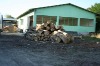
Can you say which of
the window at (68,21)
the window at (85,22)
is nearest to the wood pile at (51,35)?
the window at (68,21)

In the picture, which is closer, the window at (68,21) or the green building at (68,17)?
the green building at (68,17)

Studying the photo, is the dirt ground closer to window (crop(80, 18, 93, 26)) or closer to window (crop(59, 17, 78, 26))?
window (crop(59, 17, 78, 26))

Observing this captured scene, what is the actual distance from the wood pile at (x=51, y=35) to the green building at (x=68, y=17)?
409 inches

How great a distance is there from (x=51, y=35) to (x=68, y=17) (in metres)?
14.7

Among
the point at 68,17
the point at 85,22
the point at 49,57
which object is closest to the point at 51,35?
the point at 49,57

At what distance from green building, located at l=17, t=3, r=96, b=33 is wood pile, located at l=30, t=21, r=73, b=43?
34.1 ft

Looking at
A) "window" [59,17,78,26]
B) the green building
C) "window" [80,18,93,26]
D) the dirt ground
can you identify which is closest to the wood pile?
the dirt ground

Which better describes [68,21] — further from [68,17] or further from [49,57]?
[49,57]

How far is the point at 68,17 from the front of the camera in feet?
123

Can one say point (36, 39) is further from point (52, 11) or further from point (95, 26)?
point (95, 26)

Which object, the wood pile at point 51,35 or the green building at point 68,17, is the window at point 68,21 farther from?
the wood pile at point 51,35

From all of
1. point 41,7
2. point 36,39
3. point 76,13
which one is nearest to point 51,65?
point 36,39

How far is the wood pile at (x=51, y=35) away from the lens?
69.9 feet

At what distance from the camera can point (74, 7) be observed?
3753 cm
